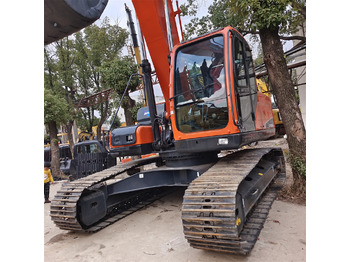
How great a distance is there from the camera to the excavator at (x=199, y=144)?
262cm

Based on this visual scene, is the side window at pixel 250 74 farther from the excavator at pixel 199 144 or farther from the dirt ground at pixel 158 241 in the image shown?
the dirt ground at pixel 158 241

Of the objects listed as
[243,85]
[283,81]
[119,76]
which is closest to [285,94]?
[283,81]

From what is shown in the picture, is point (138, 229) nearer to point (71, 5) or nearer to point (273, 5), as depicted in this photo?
point (71, 5)

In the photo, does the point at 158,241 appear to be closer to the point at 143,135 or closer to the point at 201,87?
the point at 143,135

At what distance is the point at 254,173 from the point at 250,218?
824 millimetres

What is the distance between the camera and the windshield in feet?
11.0

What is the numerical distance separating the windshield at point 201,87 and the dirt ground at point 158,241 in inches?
60.1

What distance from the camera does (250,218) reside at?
3340 mm

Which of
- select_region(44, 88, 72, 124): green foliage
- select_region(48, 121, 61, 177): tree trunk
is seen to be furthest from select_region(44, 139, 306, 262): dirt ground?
select_region(48, 121, 61, 177): tree trunk

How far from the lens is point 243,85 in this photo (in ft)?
11.8

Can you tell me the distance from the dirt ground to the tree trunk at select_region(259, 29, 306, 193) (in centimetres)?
117

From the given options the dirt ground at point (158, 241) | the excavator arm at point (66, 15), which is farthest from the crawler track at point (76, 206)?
the excavator arm at point (66, 15)

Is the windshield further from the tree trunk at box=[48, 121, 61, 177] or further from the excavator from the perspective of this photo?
the tree trunk at box=[48, 121, 61, 177]
